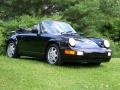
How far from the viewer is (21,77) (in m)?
10.1

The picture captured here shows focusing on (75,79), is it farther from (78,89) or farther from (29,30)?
(29,30)

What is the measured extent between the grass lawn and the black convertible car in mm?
323

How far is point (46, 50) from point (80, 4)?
1293cm

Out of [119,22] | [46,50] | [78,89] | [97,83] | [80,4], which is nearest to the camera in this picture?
[78,89]

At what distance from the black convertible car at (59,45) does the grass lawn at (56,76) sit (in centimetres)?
32

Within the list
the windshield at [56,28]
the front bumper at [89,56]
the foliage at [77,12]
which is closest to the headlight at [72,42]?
the front bumper at [89,56]

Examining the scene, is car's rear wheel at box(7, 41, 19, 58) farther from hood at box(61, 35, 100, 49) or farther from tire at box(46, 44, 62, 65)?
hood at box(61, 35, 100, 49)

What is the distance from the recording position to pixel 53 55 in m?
12.4

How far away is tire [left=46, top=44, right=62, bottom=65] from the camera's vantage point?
12.2 metres

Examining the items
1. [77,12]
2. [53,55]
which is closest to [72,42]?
[53,55]

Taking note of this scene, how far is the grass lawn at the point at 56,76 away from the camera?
941 centimetres

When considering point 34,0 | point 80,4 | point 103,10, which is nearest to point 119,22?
point 103,10

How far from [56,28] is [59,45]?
1.28m

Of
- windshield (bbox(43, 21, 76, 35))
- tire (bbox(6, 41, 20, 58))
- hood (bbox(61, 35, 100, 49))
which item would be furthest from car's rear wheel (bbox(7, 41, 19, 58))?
hood (bbox(61, 35, 100, 49))
